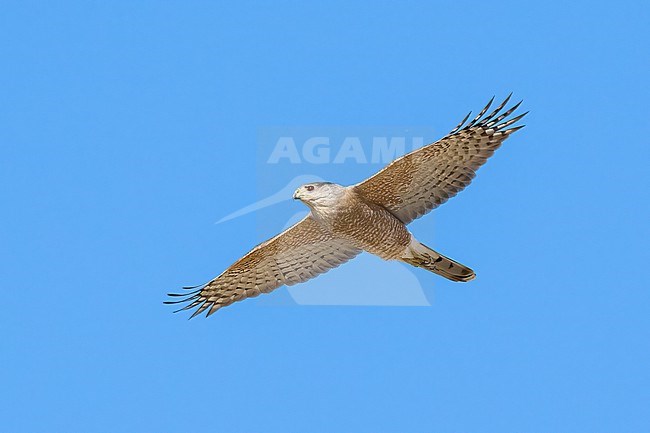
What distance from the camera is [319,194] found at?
1598 centimetres

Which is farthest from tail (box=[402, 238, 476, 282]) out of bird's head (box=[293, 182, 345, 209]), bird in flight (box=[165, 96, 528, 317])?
bird's head (box=[293, 182, 345, 209])

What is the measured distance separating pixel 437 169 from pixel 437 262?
123cm

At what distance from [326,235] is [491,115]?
2669 millimetres

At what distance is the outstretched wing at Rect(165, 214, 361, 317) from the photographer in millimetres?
17078

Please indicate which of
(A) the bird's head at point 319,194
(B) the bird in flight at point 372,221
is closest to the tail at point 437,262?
(B) the bird in flight at point 372,221

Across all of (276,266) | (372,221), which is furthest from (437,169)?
(276,266)

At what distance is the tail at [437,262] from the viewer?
16.6 metres

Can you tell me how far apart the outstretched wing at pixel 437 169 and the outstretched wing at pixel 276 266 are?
1.05 meters

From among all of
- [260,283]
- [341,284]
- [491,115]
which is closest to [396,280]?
[341,284]

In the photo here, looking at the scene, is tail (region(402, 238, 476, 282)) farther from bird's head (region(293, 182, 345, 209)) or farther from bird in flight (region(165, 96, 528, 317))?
bird's head (region(293, 182, 345, 209))

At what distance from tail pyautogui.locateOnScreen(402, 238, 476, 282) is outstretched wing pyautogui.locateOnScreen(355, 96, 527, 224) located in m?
0.44

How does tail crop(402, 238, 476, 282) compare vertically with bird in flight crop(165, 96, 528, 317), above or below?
below

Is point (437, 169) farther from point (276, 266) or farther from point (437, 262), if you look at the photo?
point (276, 266)

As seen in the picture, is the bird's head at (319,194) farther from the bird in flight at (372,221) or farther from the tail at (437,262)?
the tail at (437,262)
